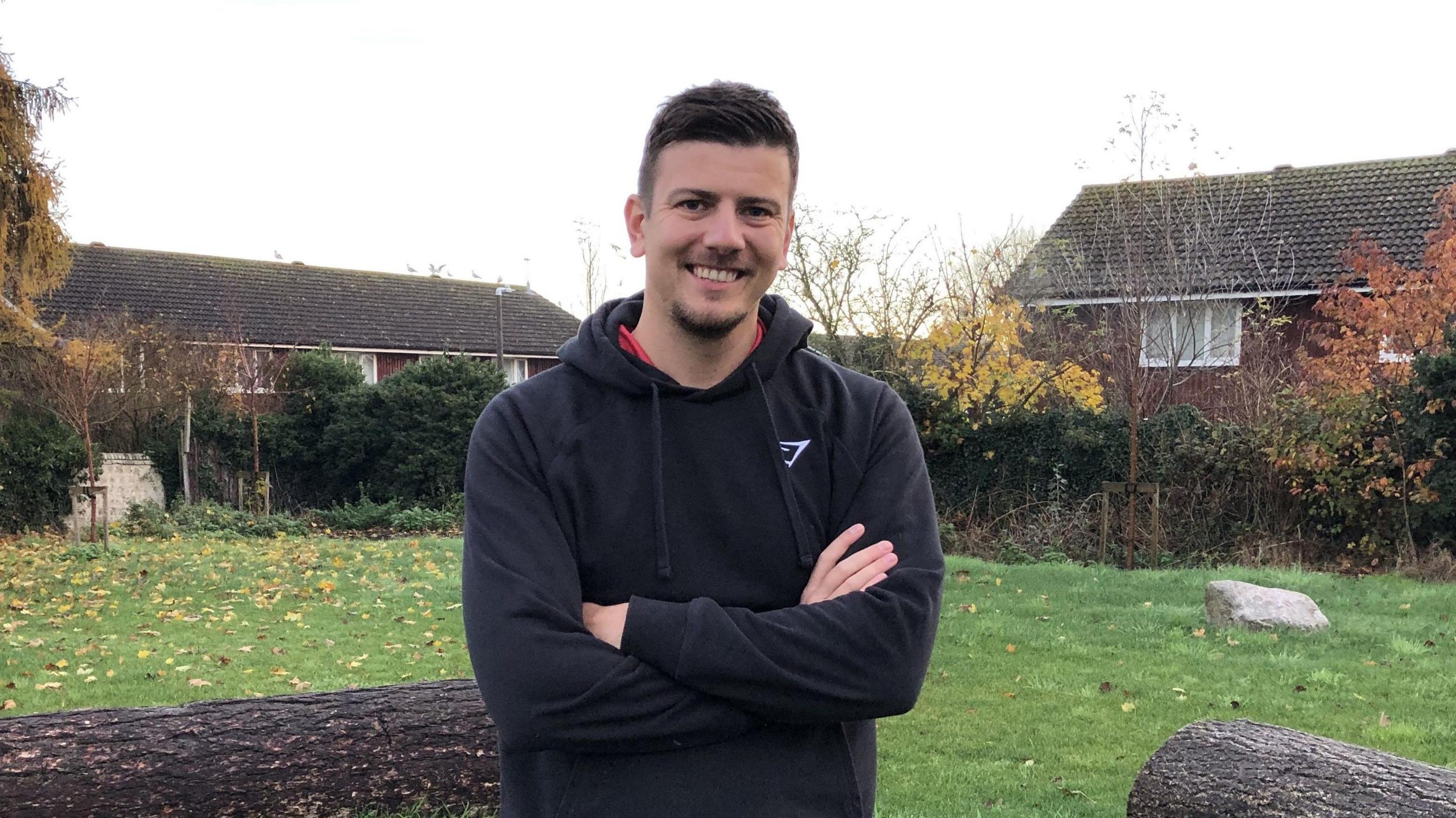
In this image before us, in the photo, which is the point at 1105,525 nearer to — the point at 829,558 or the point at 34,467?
the point at 829,558

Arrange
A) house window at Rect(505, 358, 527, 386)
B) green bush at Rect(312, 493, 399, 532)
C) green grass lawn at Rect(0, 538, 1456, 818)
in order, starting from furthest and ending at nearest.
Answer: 1. house window at Rect(505, 358, 527, 386)
2. green bush at Rect(312, 493, 399, 532)
3. green grass lawn at Rect(0, 538, 1456, 818)

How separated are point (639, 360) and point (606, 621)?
55cm

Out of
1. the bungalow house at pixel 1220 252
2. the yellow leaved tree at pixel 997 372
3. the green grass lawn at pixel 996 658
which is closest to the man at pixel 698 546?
the green grass lawn at pixel 996 658

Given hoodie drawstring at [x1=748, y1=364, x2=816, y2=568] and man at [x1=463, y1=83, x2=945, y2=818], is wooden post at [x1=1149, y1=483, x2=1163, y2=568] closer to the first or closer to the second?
man at [x1=463, y1=83, x2=945, y2=818]

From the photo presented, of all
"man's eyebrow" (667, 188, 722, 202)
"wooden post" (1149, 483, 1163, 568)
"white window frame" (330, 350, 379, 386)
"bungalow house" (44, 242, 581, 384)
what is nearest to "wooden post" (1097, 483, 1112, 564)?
"wooden post" (1149, 483, 1163, 568)

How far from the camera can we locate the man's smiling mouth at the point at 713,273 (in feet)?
7.45

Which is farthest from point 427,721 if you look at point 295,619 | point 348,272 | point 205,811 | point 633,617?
point 348,272

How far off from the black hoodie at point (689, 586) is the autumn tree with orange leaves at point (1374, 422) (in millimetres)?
13174

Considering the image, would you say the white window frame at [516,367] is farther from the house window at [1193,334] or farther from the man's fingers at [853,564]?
the man's fingers at [853,564]

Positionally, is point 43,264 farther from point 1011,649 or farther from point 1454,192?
point 1454,192

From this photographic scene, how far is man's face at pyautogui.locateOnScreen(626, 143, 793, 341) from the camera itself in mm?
2250

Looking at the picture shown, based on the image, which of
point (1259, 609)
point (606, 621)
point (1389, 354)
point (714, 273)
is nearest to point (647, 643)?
point (606, 621)

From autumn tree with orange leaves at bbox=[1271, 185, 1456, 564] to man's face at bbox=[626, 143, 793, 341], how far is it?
1343cm

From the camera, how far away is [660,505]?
7.38 ft
